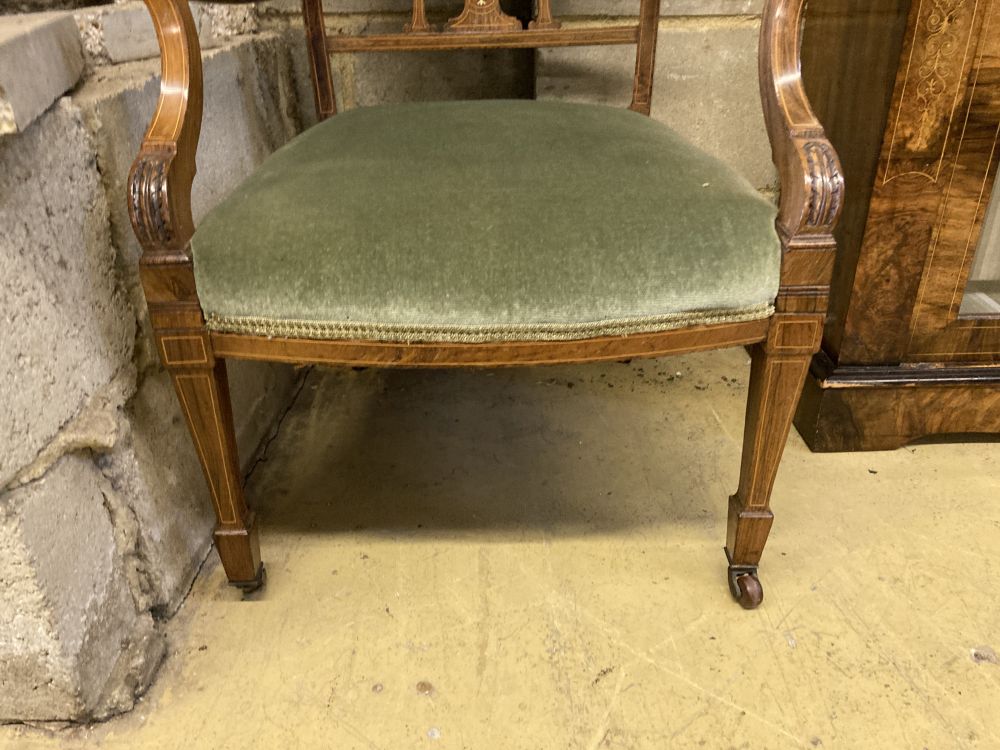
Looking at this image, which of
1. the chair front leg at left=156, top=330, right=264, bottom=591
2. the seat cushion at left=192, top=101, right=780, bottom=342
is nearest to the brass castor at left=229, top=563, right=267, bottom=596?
the chair front leg at left=156, top=330, right=264, bottom=591

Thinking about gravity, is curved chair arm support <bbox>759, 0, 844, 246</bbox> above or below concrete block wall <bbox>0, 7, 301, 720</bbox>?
above

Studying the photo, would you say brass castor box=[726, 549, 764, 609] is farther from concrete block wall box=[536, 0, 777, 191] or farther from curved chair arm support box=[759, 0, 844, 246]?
concrete block wall box=[536, 0, 777, 191]

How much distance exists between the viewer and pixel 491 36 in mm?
1316

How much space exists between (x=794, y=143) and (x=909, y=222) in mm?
514

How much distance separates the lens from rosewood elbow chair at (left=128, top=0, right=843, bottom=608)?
837 millimetres

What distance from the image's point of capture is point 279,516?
1.31m

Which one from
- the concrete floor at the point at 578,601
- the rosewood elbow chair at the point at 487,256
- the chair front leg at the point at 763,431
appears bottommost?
the concrete floor at the point at 578,601

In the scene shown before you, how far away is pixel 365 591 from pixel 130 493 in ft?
1.16

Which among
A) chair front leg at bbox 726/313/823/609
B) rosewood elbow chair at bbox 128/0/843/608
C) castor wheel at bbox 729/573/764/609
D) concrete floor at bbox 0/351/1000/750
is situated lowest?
concrete floor at bbox 0/351/1000/750

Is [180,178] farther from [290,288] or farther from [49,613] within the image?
[49,613]

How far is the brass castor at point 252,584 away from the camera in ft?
3.66

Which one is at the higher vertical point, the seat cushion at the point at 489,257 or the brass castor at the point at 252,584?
the seat cushion at the point at 489,257

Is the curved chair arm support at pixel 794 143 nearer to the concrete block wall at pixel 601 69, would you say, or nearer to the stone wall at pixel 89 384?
the concrete block wall at pixel 601 69

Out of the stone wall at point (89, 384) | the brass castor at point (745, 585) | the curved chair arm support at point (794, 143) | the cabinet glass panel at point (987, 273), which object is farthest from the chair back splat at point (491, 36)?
the brass castor at point (745, 585)
